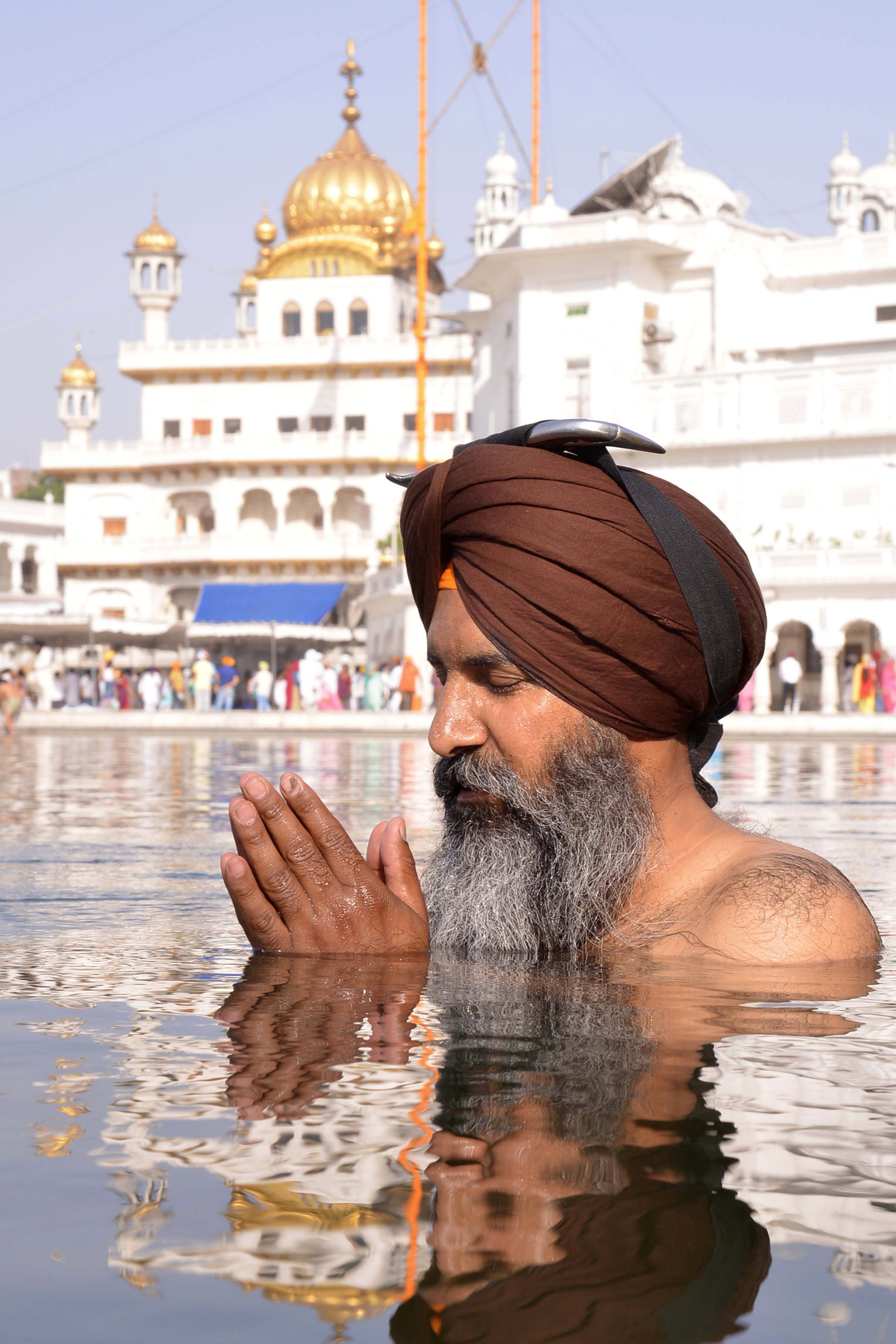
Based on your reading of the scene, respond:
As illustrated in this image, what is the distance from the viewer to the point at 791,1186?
133 cm

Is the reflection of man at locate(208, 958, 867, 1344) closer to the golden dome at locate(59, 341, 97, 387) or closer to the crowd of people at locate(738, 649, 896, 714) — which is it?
the crowd of people at locate(738, 649, 896, 714)

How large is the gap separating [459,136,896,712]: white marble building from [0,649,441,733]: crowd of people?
709cm

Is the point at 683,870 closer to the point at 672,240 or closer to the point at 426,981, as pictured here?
the point at 426,981

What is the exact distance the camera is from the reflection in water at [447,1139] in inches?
42.7

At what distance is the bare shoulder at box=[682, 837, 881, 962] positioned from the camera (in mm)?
2311

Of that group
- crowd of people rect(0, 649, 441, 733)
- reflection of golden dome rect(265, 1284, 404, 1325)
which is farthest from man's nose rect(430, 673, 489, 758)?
crowd of people rect(0, 649, 441, 733)

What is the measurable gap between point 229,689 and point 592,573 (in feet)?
104

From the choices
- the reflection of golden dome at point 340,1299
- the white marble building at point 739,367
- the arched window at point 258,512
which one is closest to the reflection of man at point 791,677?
the white marble building at point 739,367

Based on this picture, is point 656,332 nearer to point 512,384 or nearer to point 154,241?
point 512,384

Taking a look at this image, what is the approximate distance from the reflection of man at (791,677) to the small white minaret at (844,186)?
872 inches

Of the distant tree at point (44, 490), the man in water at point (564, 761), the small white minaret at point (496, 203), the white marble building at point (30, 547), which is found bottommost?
the man in water at point (564, 761)

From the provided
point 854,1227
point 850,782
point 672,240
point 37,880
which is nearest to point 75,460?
point 672,240

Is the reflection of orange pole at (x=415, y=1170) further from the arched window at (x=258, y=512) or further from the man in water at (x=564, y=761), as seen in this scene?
the arched window at (x=258, y=512)

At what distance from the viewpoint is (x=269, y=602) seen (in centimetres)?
5094
